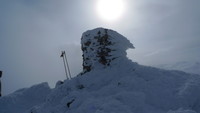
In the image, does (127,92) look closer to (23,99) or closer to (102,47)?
(102,47)

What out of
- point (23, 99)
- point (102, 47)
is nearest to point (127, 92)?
point (102, 47)

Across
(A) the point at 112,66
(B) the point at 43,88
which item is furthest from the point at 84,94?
(B) the point at 43,88

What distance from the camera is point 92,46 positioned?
103 feet

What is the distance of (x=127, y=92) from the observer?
24.6 metres

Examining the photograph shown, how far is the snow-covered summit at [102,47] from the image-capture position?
30.5 meters

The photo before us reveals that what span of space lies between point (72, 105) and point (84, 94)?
169 centimetres

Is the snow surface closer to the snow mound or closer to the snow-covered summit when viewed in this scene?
the snow-covered summit

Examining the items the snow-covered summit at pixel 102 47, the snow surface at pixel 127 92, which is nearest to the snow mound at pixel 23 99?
the snow surface at pixel 127 92

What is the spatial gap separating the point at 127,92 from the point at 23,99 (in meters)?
30.0

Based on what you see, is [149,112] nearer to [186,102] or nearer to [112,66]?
[186,102]

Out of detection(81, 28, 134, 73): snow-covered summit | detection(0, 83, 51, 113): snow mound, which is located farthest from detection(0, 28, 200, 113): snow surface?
detection(0, 83, 51, 113): snow mound

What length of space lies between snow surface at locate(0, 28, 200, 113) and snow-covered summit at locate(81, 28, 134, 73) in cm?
86

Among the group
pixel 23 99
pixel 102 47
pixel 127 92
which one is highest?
pixel 102 47

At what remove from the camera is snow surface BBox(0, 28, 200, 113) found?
22781 millimetres
